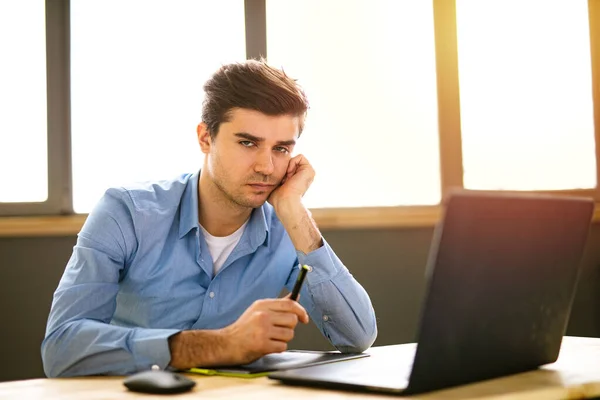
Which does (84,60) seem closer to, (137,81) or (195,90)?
(137,81)

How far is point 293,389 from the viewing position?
998mm

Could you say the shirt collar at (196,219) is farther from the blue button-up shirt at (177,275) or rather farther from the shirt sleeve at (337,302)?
the shirt sleeve at (337,302)

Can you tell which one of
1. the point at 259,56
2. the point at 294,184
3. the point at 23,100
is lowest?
the point at 294,184

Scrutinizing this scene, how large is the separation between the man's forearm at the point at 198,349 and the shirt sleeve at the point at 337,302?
415mm

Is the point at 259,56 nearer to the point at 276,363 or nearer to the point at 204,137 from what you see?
the point at 204,137

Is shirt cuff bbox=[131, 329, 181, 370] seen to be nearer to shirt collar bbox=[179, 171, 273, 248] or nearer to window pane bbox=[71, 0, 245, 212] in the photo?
shirt collar bbox=[179, 171, 273, 248]

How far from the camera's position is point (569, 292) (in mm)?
1123

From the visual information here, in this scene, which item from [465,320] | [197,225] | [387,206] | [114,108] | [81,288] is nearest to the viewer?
[465,320]

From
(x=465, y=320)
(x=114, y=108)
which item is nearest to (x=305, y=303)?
(x=465, y=320)

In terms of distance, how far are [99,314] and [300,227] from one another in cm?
52

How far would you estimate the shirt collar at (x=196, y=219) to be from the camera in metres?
1.73

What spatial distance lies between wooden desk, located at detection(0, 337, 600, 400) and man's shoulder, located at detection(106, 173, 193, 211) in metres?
0.61

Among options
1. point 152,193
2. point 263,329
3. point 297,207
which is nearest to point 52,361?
point 263,329

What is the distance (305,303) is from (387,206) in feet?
4.32
